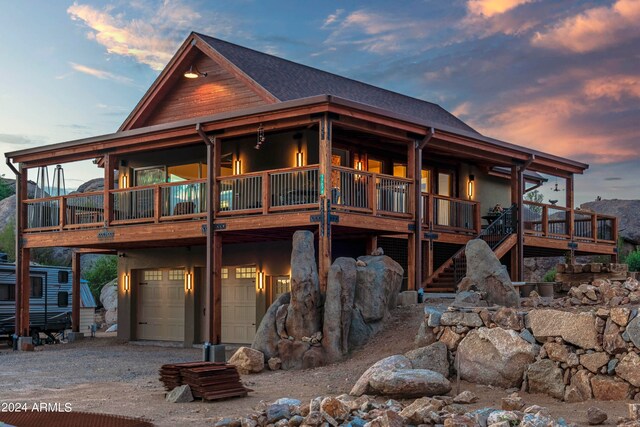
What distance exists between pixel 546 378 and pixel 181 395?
583cm

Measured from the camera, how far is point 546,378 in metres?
12.3

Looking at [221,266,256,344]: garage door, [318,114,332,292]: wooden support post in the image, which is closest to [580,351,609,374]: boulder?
[318,114,332,292]: wooden support post

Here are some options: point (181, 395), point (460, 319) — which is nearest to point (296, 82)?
point (460, 319)

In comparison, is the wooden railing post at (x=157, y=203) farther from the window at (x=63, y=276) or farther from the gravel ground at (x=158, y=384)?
the window at (x=63, y=276)

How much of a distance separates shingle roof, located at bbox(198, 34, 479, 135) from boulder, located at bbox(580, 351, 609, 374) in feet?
30.5

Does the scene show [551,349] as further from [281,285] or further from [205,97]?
[205,97]

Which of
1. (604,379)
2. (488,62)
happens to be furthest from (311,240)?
(488,62)

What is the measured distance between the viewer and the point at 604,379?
465 inches

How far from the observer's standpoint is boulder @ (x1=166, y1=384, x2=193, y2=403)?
12797 millimetres

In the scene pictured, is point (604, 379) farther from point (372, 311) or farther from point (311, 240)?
point (311, 240)

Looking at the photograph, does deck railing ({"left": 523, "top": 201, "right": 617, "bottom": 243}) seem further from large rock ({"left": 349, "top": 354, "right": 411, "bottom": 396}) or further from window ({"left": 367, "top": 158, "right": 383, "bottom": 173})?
large rock ({"left": 349, "top": 354, "right": 411, "bottom": 396})

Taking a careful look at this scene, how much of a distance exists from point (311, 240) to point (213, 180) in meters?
3.68

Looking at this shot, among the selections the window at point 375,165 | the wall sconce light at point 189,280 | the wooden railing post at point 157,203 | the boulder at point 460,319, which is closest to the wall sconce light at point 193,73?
the wooden railing post at point 157,203

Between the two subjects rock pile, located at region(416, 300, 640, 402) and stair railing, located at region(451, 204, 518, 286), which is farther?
stair railing, located at region(451, 204, 518, 286)
